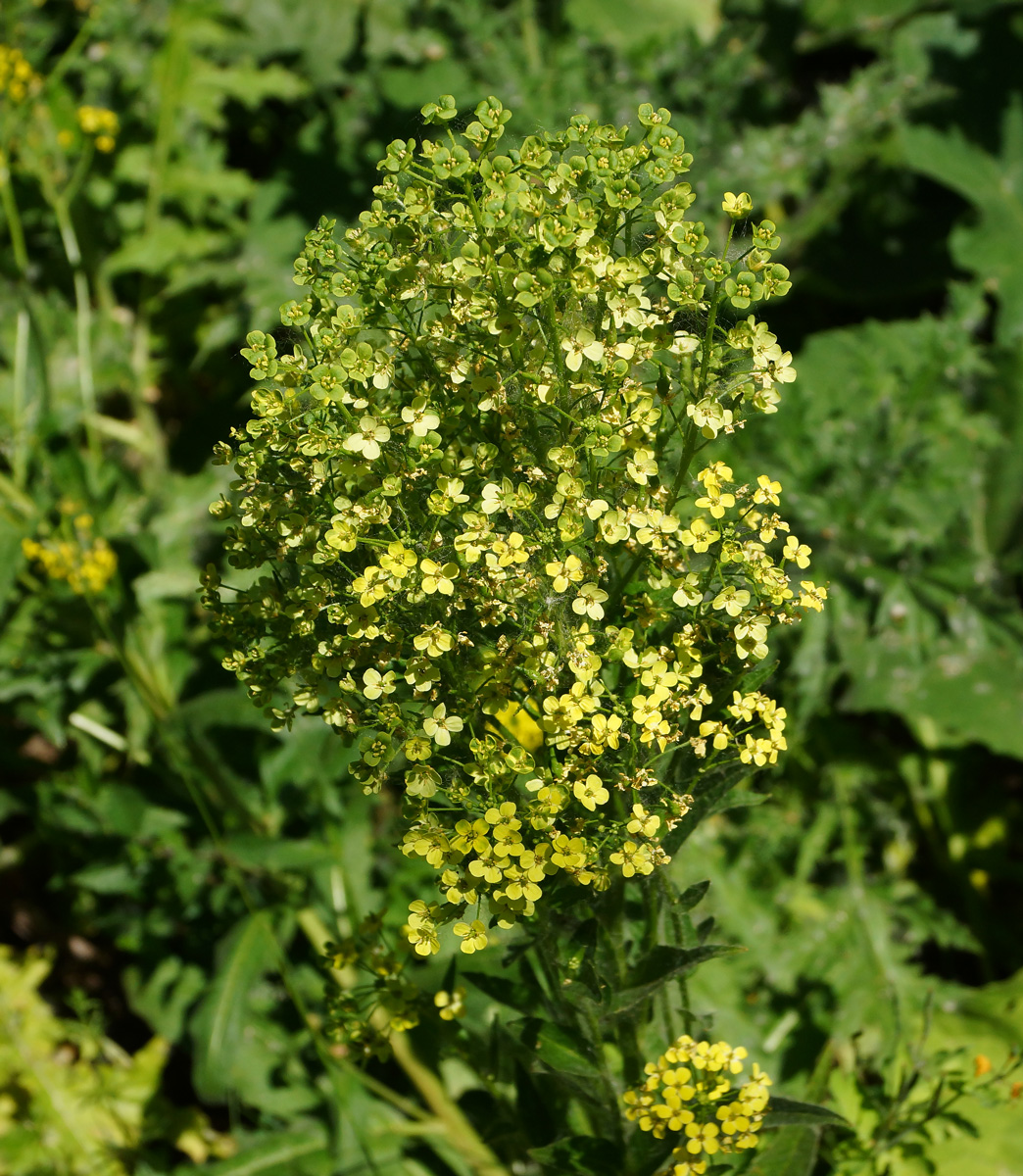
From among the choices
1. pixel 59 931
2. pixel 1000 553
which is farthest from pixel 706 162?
pixel 59 931

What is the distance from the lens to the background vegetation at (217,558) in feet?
8.13

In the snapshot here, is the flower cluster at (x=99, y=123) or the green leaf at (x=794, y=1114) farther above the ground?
the flower cluster at (x=99, y=123)

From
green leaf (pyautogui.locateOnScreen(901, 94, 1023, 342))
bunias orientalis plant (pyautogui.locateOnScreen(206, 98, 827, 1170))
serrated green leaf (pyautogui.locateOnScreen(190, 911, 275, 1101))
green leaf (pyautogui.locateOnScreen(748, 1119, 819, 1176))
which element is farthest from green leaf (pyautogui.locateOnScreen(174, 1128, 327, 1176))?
green leaf (pyautogui.locateOnScreen(901, 94, 1023, 342))

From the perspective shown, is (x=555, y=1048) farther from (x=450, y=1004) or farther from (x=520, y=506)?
(x=520, y=506)

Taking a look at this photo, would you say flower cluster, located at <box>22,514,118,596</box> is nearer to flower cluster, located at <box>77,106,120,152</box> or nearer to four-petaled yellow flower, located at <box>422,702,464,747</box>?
flower cluster, located at <box>77,106,120,152</box>

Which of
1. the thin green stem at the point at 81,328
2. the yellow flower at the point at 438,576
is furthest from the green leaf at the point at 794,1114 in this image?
the thin green stem at the point at 81,328

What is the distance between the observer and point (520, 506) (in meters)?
1.10

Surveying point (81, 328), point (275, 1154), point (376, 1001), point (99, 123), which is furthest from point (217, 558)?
point (376, 1001)

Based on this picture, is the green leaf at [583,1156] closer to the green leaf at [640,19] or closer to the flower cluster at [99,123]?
the flower cluster at [99,123]

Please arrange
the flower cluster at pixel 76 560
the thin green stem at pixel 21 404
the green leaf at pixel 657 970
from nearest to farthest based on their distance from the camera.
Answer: the green leaf at pixel 657 970 → the flower cluster at pixel 76 560 → the thin green stem at pixel 21 404

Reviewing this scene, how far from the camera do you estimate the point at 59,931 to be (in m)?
3.10

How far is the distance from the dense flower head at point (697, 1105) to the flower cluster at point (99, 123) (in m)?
2.87

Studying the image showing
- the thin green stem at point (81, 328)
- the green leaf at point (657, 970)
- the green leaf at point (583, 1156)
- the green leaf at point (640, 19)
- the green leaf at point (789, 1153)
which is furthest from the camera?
the green leaf at point (640, 19)

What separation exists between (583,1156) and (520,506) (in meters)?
0.82
